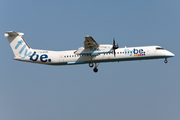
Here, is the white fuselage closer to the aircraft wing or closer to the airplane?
the airplane

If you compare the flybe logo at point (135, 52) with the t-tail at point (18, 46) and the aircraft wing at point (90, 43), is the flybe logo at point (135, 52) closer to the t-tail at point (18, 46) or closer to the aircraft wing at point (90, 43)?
the aircraft wing at point (90, 43)

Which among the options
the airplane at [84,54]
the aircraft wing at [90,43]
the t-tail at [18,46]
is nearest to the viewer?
the aircraft wing at [90,43]

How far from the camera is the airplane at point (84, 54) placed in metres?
40.9

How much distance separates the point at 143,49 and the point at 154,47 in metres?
1.67

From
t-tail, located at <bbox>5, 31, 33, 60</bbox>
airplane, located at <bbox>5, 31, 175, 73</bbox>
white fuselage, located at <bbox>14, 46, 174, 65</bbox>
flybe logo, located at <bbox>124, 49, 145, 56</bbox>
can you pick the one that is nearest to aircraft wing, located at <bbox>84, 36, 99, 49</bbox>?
airplane, located at <bbox>5, 31, 175, 73</bbox>

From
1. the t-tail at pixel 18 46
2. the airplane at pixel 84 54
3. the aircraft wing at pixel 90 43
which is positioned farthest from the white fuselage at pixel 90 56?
the aircraft wing at pixel 90 43

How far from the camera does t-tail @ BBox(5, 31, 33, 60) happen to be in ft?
137

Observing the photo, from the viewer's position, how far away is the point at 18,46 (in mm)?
42156

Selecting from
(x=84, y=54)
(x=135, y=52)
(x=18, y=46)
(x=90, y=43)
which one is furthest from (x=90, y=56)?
(x=18, y=46)

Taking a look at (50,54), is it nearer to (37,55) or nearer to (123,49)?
(37,55)

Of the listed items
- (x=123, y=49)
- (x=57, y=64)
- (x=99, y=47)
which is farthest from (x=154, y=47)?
(x=57, y=64)

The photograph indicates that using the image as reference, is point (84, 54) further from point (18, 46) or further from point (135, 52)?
point (18, 46)

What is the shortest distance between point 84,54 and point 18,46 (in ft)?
30.0

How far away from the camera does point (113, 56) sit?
41281mm
